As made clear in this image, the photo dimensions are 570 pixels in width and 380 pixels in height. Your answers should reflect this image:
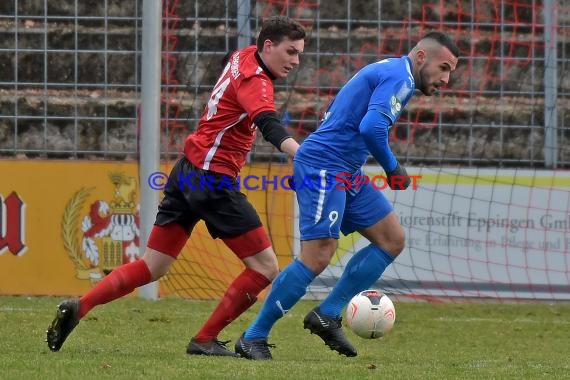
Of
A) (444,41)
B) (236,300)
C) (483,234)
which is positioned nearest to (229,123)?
(236,300)

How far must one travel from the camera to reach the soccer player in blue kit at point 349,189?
690 centimetres

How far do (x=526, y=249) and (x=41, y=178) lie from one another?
430 centimetres

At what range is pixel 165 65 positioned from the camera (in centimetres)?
1206

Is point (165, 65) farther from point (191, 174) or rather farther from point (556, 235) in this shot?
point (191, 174)

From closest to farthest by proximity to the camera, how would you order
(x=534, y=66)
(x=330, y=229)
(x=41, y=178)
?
1. (x=330, y=229)
2. (x=41, y=178)
3. (x=534, y=66)

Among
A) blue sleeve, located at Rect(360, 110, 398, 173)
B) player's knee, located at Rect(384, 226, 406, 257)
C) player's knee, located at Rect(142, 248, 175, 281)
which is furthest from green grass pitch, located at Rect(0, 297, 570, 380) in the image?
blue sleeve, located at Rect(360, 110, 398, 173)

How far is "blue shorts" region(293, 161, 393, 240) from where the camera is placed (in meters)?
7.00

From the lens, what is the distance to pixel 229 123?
716 cm

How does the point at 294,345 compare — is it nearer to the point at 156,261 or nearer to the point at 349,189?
the point at 156,261

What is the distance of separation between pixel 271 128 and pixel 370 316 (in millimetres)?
1265

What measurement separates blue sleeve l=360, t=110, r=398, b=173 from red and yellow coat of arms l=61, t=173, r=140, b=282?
492 cm

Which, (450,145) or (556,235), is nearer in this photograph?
(556,235)

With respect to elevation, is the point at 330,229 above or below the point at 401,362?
above

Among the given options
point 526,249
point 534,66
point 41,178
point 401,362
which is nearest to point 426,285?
point 526,249
